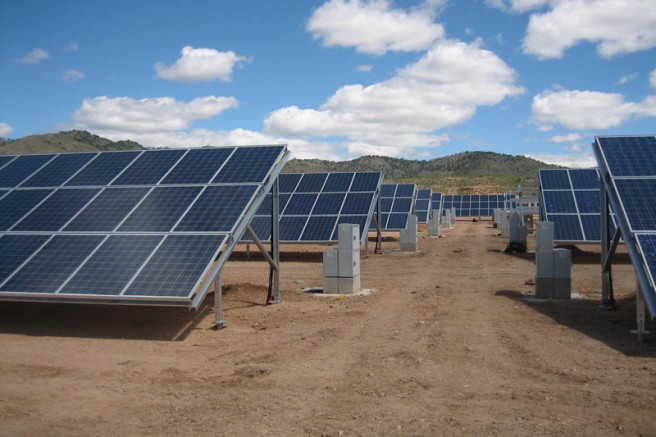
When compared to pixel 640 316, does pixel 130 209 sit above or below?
above

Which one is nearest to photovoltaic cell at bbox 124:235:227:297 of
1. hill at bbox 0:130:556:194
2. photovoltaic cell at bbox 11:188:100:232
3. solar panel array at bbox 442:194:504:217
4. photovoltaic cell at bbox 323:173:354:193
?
photovoltaic cell at bbox 11:188:100:232

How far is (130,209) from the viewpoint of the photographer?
43.4 feet

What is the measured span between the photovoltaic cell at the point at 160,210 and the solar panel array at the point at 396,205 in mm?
21257

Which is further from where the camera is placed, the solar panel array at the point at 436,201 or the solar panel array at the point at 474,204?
the solar panel array at the point at 474,204

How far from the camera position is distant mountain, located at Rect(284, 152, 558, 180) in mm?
168125

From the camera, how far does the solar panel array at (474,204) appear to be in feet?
237

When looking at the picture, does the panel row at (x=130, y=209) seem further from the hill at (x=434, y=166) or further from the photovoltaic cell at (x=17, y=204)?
the hill at (x=434, y=166)

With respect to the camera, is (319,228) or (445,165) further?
(445,165)

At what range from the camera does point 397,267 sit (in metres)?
22.8

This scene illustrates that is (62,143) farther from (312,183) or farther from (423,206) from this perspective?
(312,183)

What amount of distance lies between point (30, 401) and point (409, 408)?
4.76 m

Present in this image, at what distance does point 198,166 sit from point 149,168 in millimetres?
1295

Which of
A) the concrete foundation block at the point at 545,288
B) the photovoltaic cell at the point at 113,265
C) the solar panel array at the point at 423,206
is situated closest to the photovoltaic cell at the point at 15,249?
the photovoltaic cell at the point at 113,265

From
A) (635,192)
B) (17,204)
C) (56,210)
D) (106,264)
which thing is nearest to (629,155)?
(635,192)
